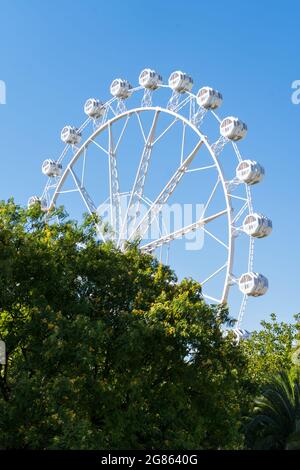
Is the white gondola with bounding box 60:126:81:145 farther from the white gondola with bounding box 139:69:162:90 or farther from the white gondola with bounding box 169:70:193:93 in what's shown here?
the white gondola with bounding box 169:70:193:93

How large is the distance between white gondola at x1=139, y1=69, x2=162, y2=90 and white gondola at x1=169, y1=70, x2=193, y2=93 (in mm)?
2069

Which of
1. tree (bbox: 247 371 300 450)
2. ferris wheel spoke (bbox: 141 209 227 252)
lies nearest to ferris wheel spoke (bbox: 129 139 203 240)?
ferris wheel spoke (bbox: 141 209 227 252)

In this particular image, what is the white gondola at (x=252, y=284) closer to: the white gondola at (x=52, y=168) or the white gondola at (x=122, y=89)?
the white gondola at (x=122, y=89)

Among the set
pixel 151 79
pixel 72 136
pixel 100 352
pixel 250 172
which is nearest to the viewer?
pixel 100 352

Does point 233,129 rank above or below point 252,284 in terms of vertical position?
above

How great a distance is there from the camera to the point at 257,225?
35812 millimetres

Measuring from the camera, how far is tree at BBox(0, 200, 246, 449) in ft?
69.7

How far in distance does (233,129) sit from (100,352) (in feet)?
60.6

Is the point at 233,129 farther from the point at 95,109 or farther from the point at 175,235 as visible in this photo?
the point at 95,109

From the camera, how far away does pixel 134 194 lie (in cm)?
4134

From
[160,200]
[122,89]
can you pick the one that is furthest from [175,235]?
[122,89]

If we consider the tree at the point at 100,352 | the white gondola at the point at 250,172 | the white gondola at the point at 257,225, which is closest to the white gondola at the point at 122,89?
the white gondola at the point at 250,172

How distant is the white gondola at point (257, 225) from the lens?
118ft

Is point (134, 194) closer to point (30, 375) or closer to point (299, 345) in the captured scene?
point (299, 345)
